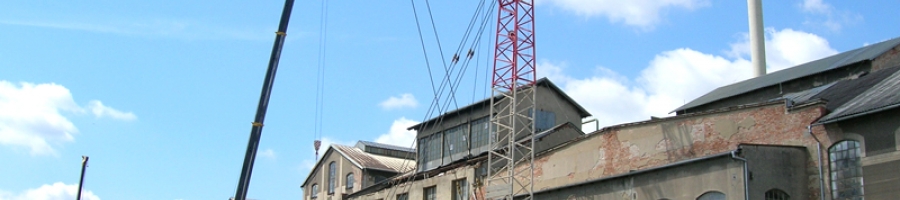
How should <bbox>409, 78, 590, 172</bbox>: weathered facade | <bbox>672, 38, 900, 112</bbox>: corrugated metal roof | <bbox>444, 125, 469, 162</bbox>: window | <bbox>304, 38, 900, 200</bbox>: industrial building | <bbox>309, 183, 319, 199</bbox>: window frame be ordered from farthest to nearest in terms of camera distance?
<bbox>309, 183, 319, 199</bbox>: window frame < <bbox>444, 125, 469, 162</bbox>: window < <bbox>409, 78, 590, 172</bbox>: weathered facade < <bbox>672, 38, 900, 112</bbox>: corrugated metal roof < <bbox>304, 38, 900, 200</bbox>: industrial building

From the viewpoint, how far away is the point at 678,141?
33.5 metres

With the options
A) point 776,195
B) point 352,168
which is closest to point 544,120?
point 352,168

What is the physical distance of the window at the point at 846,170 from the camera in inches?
1125

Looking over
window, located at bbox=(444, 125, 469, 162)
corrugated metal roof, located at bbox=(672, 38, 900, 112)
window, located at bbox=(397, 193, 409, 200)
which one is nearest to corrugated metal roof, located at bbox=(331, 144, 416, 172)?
window, located at bbox=(444, 125, 469, 162)

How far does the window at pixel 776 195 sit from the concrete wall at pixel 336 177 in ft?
91.3

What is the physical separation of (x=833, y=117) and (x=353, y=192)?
97.9 feet

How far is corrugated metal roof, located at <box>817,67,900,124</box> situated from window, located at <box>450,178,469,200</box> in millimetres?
16795

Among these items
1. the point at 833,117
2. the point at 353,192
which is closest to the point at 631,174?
the point at 833,117

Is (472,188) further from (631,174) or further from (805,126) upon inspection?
(805,126)

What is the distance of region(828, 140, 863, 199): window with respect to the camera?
28.6 meters

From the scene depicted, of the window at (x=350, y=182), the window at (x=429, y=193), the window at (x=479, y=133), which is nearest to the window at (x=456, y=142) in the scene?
the window at (x=479, y=133)

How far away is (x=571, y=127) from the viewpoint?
43.2m

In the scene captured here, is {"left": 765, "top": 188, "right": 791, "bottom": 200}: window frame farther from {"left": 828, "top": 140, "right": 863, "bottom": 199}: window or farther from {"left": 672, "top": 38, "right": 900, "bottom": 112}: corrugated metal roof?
{"left": 672, "top": 38, "right": 900, "bottom": 112}: corrugated metal roof

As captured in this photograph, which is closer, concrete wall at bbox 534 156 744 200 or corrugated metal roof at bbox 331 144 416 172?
Answer: concrete wall at bbox 534 156 744 200
